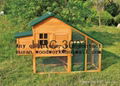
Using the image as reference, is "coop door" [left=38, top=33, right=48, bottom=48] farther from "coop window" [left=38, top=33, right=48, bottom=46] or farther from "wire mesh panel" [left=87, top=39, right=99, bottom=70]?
"wire mesh panel" [left=87, top=39, right=99, bottom=70]

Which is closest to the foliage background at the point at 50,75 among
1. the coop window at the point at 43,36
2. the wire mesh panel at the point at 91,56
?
the wire mesh panel at the point at 91,56

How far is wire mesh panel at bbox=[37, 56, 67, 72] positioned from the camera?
46.4 ft

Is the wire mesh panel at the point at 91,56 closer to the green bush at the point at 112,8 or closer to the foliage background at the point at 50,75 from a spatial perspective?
the foliage background at the point at 50,75

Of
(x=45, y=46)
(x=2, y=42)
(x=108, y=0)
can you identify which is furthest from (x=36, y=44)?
(x=108, y=0)

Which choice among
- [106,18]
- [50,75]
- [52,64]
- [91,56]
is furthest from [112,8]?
A: [50,75]

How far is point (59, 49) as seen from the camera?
12750 millimetres

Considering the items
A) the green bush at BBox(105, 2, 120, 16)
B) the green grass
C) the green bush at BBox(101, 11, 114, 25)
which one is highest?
the green bush at BBox(105, 2, 120, 16)

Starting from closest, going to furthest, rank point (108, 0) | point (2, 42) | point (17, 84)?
point (17, 84) → point (2, 42) → point (108, 0)

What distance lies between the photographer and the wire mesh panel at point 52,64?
14133mm

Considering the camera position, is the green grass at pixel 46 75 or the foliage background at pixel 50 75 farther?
the foliage background at pixel 50 75

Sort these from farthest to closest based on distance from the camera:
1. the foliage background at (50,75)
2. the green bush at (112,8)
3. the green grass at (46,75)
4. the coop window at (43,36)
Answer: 1. the green bush at (112,8)
2. the coop window at (43,36)
3. the foliage background at (50,75)
4. the green grass at (46,75)

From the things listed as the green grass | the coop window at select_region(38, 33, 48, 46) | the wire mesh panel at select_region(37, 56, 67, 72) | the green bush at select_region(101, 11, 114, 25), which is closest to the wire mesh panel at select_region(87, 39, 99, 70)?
the green grass

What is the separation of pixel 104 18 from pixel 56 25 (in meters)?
28.2

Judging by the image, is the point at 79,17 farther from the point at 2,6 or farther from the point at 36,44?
the point at 2,6
